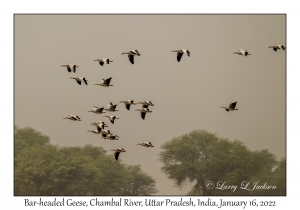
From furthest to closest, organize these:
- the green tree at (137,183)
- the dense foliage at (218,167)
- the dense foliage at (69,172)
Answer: the green tree at (137,183) → the dense foliage at (218,167) → the dense foliage at (69,172)

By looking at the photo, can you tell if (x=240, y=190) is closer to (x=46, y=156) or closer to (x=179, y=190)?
(x=179, y=190)

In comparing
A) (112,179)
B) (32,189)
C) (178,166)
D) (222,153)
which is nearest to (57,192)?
(32,189)

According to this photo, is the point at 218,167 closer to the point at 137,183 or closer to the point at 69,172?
the point at 137,183

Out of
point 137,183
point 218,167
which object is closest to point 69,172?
point 137,183

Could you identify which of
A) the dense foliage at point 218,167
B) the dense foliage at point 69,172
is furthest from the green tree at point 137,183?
the dense foliage at point 218,167

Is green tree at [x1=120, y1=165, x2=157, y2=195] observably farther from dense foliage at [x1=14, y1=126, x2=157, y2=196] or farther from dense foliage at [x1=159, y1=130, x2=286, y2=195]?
dense foliage at [x1=159, y1=130, x2=286, y2=195]

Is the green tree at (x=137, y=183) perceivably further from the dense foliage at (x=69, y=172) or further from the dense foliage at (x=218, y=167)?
the dense foliage at (x=218, y=167)

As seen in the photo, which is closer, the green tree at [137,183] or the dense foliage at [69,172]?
the dense foliage at [69,172]
